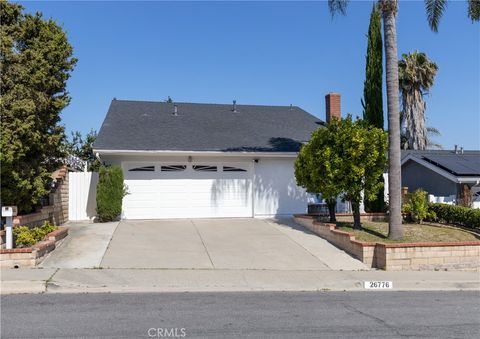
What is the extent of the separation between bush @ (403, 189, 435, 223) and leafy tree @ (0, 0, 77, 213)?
11.0 metres

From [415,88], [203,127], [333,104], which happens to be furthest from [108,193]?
[415,88]

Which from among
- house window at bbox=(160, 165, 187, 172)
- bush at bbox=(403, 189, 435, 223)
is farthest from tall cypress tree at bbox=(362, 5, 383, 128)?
house window at bbox=(160, 165, 187, 172)

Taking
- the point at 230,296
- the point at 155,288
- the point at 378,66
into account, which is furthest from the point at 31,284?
the point at 378,66

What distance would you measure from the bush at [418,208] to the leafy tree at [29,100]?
11.0m

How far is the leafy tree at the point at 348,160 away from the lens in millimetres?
13469

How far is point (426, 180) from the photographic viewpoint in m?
21.1

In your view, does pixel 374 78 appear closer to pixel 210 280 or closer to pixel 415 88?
pixel 210 280

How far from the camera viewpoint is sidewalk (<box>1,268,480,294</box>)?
886cm

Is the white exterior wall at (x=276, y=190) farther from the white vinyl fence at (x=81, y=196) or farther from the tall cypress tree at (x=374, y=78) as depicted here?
the white vinyl fence at (x=81, y=196)

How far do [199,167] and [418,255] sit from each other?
27.4 ft

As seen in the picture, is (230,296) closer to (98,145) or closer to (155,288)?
(155,288)

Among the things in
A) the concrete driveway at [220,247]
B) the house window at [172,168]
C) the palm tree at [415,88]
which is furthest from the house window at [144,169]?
the palm tree at [415,88]

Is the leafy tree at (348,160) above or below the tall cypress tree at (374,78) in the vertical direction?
below

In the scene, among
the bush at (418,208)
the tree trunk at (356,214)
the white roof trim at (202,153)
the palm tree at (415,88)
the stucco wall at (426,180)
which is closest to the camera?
the tree trunk at (356,214)
